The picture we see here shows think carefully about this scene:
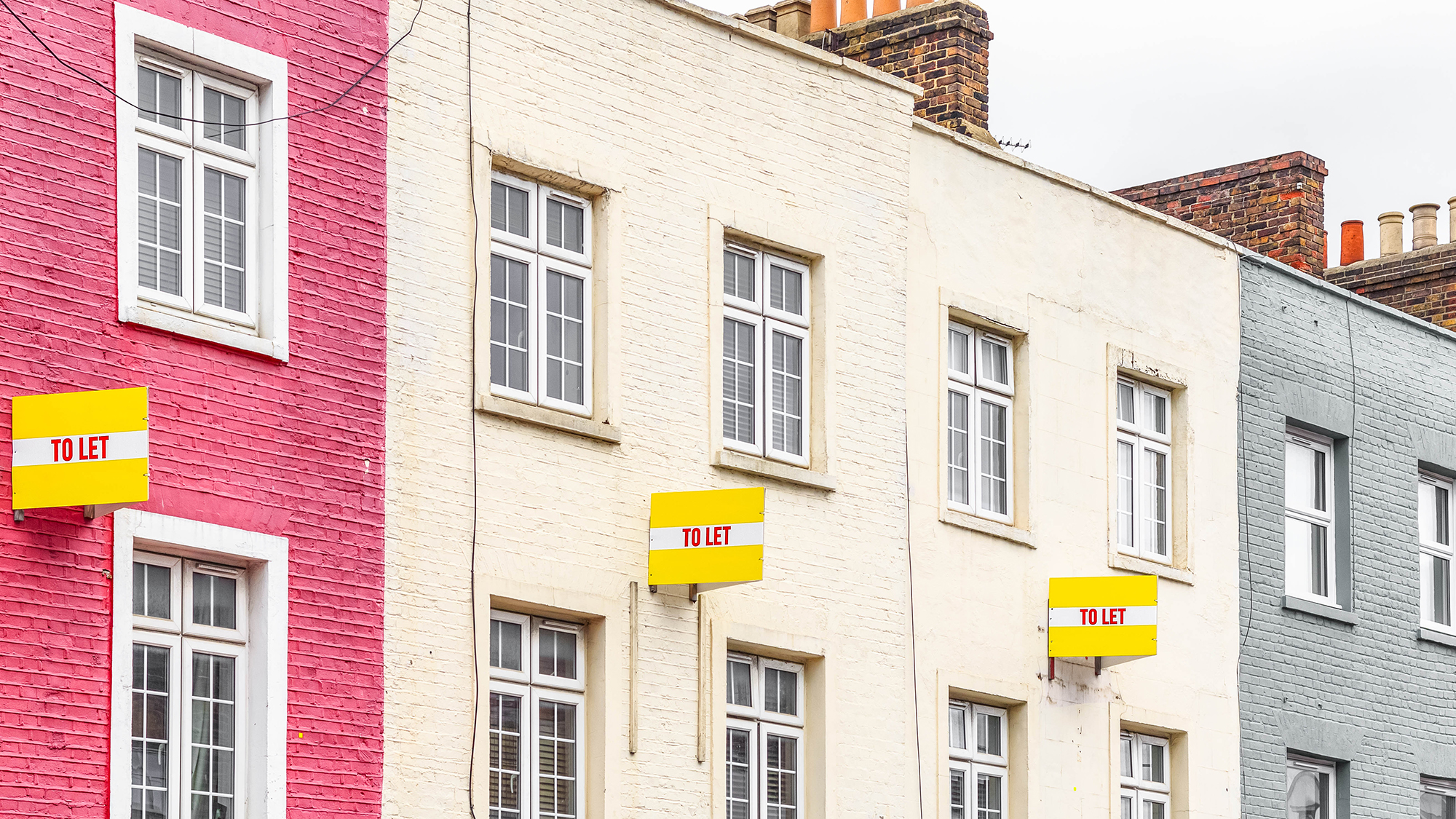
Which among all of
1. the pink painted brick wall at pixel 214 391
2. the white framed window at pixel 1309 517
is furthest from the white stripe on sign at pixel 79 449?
the white framed window at pixel 1309 517

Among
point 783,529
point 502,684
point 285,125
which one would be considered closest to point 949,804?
point 783,529

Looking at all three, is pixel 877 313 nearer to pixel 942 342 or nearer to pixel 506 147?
pixel 942 342

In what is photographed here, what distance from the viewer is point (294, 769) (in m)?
15.2

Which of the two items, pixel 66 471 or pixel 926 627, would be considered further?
pixel 926 627

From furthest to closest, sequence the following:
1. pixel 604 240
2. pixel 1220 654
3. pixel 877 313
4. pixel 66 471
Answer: pixel 1220 654
pixel 877 313
pixel 604 240
pixel 66 471

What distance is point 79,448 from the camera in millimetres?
13727

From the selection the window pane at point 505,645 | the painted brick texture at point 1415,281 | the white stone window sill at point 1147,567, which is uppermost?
the painted brick texture at point 1415,281

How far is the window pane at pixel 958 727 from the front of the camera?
2055 cm

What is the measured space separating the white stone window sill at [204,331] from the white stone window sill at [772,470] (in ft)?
13.5

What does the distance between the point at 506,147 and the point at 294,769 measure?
15.2 feet

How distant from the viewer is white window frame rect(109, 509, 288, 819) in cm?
1441

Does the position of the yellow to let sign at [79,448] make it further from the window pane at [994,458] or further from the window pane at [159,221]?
the window pane at [994,458]

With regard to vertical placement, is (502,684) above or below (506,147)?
below

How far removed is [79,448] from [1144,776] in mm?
11958
